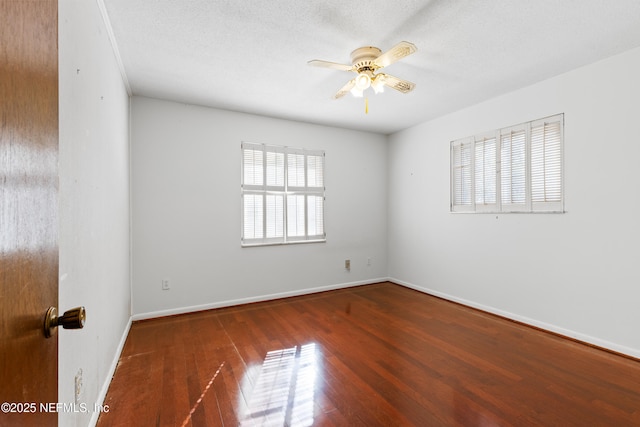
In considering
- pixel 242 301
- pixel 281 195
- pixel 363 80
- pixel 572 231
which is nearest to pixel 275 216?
pixel 281 195

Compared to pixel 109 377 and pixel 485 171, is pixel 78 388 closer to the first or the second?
pixel 109 377

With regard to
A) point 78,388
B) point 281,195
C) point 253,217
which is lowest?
point 78,388

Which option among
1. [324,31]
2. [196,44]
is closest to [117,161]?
[196,44]

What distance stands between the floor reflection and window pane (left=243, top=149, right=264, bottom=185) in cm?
225

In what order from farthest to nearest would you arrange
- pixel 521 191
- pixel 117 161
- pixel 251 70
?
1. pixel 521 191
2. pixel 251 70
3. pixel 117 161

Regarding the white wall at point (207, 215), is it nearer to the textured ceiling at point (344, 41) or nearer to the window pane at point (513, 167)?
the textured ceiling at point (344, 41)

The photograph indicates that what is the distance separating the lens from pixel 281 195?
13.9ft

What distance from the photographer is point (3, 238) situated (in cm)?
50

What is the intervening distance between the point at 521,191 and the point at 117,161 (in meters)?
4.09

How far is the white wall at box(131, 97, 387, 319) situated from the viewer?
341cm

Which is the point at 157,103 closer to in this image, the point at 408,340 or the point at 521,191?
the point at 408,340

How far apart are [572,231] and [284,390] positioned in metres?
3.02

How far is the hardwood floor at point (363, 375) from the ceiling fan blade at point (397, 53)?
91.5 inches

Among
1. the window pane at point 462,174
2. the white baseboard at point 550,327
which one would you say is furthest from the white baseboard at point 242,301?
the window pane at point 462,174
